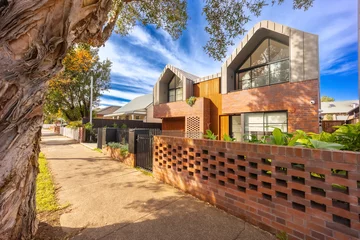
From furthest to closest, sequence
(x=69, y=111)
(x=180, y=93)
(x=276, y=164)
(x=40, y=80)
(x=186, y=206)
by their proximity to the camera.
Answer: (x=69, y=111) → (x=180, y=93) → (x=186, y=206) → (x=276, y=164) → (x=40, y=80)

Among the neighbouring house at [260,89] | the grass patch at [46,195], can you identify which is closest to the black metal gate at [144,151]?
the grass patch at [46,195]

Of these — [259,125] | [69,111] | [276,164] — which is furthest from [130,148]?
[69,111]

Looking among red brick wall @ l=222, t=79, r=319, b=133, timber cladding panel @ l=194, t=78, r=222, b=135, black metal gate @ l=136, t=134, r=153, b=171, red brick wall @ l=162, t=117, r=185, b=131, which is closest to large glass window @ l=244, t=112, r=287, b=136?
red brick wall @ l=222, t=79, r=319, b=133

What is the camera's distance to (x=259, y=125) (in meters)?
9.45

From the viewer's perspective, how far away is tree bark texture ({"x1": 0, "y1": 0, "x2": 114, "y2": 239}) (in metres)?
1.78

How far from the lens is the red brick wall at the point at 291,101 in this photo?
7535 millimetres

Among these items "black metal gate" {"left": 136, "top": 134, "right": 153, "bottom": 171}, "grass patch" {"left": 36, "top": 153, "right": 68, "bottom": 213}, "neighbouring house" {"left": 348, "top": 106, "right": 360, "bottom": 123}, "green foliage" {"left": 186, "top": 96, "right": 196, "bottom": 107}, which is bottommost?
"grass patch" {"left": 36, "top": 153, "right": 68, "bottom": 213}

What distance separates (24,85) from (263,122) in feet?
32.5

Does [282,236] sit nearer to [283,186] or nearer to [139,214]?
[283,186]

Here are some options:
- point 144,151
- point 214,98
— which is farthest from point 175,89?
point 144,151

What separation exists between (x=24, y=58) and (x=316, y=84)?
9762 millimetres

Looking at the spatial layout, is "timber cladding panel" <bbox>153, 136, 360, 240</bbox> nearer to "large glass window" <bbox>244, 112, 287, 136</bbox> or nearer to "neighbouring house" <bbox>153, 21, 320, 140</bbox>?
"neighbouring house" <bbox>153, 21, 320, 140</bbox>

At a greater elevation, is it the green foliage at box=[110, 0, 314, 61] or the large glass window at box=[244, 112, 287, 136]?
the green foliage at box=[110, 0, 314, 61]

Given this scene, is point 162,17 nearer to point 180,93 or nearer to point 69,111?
point 180,93
